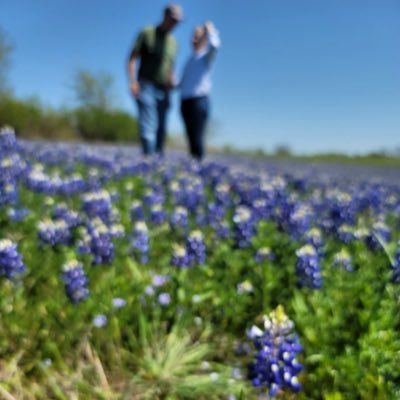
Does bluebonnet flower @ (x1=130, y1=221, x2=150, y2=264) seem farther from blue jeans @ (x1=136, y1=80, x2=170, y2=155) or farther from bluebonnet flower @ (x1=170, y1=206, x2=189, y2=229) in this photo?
blue jeans @ (x1=136, y1=80, x2=170, y2=155)

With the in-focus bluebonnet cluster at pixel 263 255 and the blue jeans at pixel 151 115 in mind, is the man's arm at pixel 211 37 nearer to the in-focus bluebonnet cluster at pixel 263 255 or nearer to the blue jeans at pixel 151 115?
the blue jeans at pixel 151 115

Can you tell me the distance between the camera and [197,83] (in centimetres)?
841

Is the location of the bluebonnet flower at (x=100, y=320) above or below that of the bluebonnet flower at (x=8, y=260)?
below

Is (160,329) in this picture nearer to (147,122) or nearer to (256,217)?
(256,217)

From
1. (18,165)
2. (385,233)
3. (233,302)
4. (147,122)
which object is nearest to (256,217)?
(385,233)

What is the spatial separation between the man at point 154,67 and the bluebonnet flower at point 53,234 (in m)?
5.88

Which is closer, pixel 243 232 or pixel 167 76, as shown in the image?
pixel 243 232

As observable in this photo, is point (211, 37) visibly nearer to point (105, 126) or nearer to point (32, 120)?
point (32, 120)

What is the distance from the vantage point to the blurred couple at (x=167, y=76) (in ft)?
27.7

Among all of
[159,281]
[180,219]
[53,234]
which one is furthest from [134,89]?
[159,281]

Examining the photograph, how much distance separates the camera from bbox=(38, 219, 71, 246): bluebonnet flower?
293 centimetres

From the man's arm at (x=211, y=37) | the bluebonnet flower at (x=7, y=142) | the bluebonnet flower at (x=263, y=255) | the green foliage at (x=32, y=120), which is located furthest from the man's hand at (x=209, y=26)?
the green foliage at (x=32, y=120)

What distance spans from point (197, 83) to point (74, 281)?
6343 millimetres

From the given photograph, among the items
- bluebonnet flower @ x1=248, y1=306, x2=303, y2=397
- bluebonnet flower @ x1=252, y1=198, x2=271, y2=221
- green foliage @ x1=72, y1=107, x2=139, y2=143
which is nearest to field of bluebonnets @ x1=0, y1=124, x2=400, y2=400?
bluebonnet flower @ x1=248, y1=306, x2=303, y2=397
